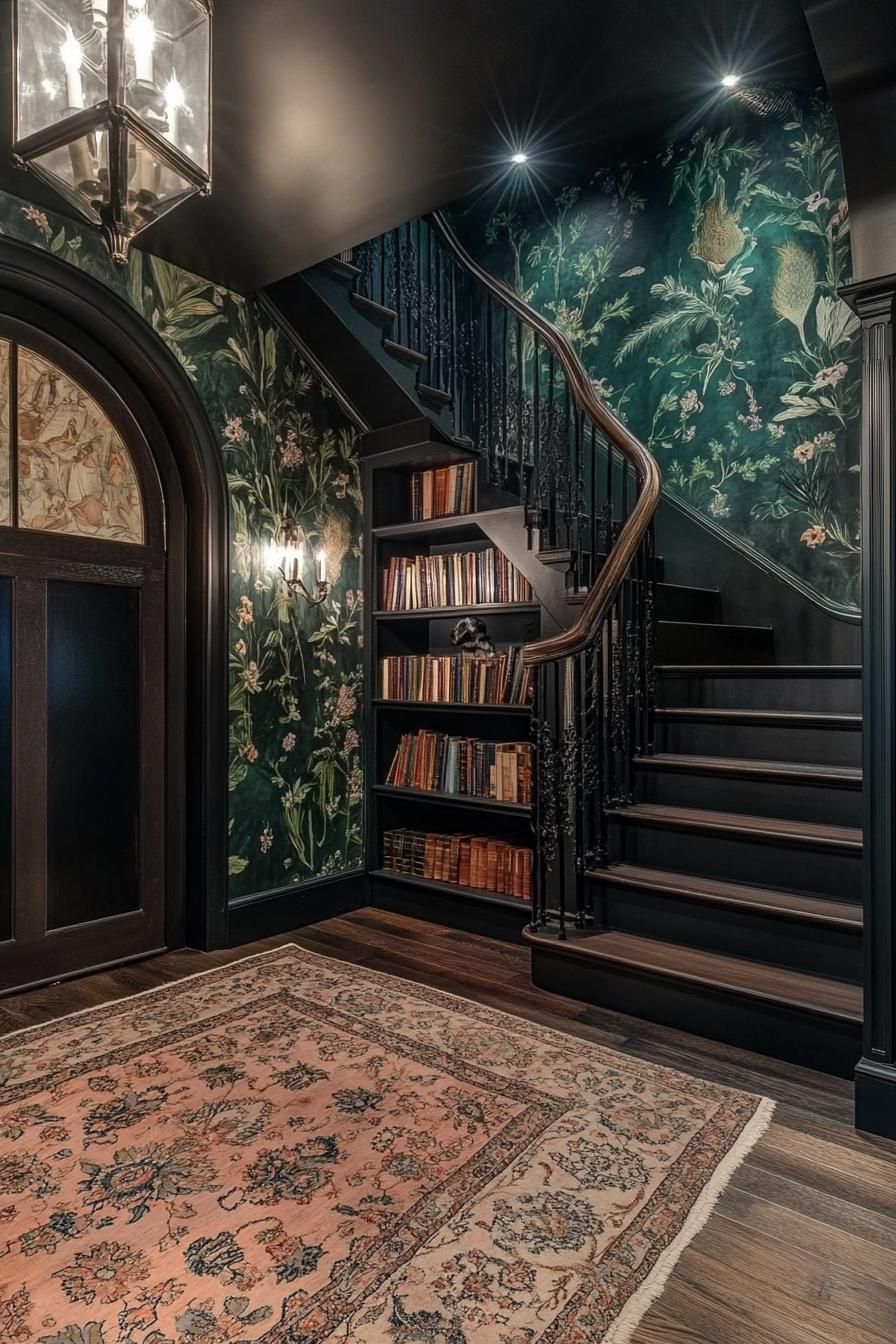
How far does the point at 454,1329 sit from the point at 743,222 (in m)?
4.71

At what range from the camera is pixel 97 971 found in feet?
10.8

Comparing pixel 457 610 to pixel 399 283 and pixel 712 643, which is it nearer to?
pixel 712 643

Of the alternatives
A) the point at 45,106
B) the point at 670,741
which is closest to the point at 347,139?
the point at 45,106

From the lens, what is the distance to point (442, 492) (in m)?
4.16

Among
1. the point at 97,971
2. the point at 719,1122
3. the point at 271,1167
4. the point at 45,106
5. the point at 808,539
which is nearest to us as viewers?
the point at 45,106

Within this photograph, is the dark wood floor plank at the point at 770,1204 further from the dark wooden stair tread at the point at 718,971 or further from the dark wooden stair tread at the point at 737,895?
the dark wooden stair tread at the point at 737,895

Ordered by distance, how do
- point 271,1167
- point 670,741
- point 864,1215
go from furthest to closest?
point 670,741 → point 271,1167 → point 864,1215

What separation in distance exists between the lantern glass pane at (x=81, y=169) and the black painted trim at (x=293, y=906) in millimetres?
2790

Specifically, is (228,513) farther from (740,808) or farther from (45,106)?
(740,808)

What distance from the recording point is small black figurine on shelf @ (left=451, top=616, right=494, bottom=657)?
13.3 ft

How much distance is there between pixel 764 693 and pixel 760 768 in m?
0.72

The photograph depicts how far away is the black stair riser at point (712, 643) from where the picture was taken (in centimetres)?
376

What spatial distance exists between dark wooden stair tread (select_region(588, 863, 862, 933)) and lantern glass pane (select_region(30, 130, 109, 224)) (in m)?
2.55

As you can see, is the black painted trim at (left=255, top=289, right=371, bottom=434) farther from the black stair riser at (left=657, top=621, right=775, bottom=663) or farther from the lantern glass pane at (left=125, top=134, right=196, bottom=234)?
the lantern glass pane at (left=125, top=134, right=196, bottom=234)
